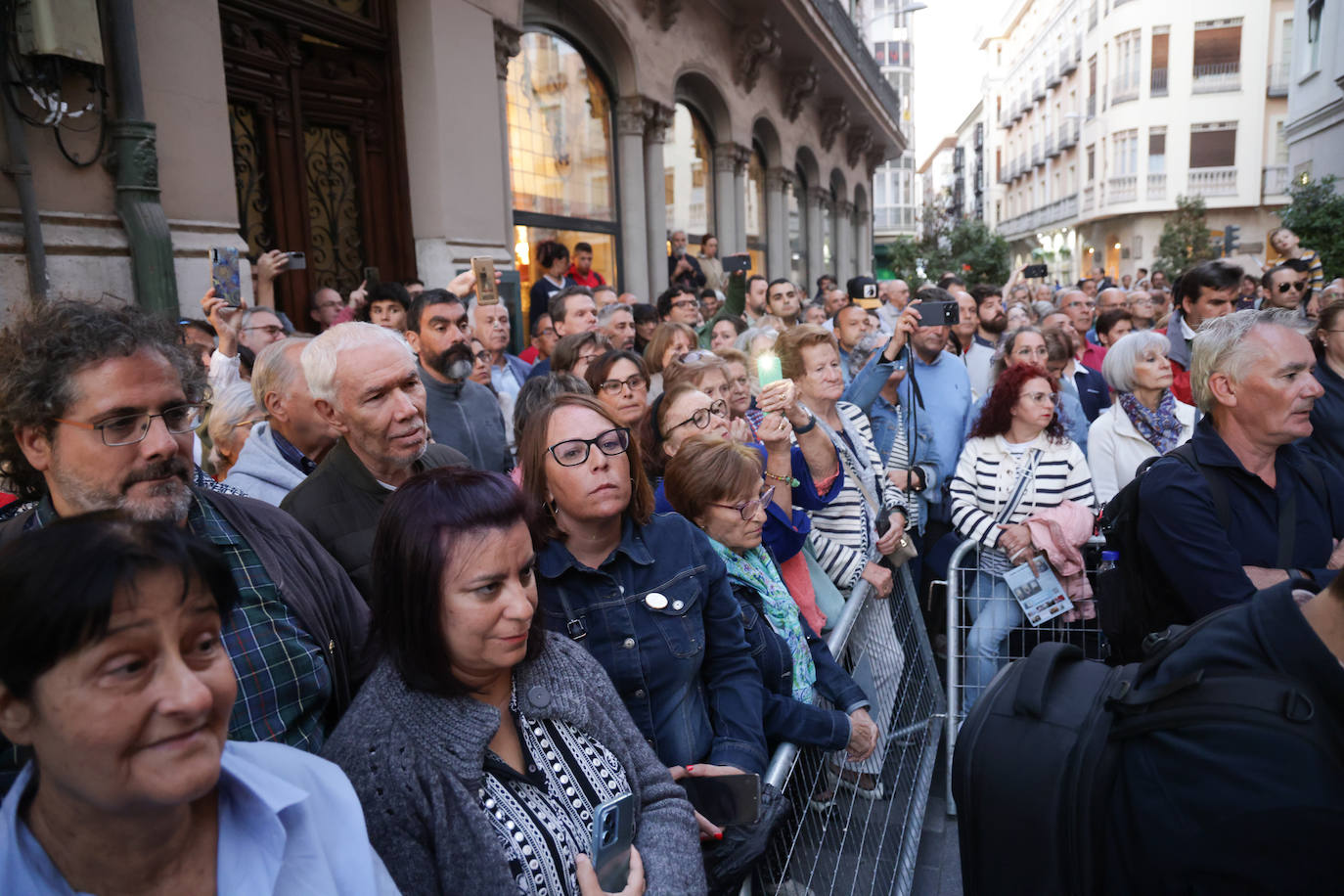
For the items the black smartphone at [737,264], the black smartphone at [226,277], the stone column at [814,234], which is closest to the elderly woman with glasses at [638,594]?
the black smartphone at [226,277]

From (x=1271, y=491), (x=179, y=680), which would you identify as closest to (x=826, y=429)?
(x=1271, y=491)

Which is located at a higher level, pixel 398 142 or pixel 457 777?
pixel 398 142

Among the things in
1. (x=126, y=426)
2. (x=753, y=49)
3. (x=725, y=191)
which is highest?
(x=753, y=49)

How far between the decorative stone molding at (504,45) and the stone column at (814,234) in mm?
13842

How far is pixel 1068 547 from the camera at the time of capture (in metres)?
3.82

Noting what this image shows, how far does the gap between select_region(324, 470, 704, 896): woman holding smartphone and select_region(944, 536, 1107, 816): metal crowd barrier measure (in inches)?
90.2

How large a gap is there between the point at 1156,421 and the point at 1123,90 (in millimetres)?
45688

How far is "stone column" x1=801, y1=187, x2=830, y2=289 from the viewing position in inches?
868

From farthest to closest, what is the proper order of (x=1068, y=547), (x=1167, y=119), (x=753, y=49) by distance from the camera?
(x=1167, y=119), (x=753, y=49), (x=1068, y=547)

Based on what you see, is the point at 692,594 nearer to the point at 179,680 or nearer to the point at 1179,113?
the point at 179,680

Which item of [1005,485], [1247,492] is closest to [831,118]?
[1005,485]

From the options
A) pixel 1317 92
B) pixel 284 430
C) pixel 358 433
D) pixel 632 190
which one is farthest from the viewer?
pixel 1317 92

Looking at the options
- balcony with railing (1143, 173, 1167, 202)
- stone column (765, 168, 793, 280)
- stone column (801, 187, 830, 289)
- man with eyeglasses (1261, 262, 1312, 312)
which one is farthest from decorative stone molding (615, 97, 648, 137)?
balcony with railing (1143, 173, 1167, 202)

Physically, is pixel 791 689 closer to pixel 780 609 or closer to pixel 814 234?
pixel 780 609
